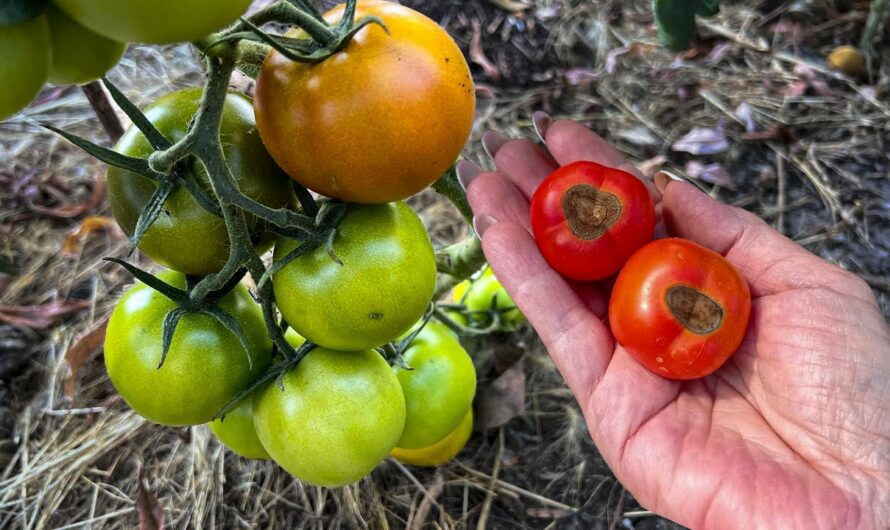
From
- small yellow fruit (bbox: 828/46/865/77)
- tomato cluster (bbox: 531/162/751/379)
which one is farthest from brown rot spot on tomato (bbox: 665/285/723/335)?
small yellow fruit (bbox: 828/46/865/77)

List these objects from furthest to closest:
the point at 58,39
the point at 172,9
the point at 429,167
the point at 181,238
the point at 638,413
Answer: the point at 638,413 → the point at 181,238 → the point at 429,167 → the point at 58,39 → the point at 172,9

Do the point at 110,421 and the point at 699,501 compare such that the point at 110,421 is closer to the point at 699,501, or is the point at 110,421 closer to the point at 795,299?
the point at 699,501

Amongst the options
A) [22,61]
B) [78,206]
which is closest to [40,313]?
[78,206]

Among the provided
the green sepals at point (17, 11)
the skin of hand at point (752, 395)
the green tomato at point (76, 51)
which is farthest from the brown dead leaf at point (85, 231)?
the green sepals at point (17, 11)

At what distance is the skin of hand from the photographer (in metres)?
1.24

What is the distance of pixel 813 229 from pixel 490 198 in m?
1.50

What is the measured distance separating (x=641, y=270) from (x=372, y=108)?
770 mm

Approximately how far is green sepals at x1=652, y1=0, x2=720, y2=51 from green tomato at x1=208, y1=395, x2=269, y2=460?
3.77 feet

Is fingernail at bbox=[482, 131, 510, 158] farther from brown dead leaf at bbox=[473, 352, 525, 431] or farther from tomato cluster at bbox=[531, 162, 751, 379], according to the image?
brown dead leaf at bbox=[473, 352, 525, 431]

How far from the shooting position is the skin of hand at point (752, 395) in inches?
48.8

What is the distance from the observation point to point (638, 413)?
138 centimetres

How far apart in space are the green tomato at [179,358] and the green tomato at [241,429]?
12cm

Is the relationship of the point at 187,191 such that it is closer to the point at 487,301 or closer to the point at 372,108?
the point at 372,108

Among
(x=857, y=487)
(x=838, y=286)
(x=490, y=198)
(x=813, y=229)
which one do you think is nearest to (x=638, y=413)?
(x=857, y=487)
